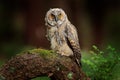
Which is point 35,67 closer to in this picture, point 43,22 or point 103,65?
point 103,65

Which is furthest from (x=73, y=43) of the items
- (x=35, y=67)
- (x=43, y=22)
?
(x=43, y=22)

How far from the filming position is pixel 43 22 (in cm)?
2298

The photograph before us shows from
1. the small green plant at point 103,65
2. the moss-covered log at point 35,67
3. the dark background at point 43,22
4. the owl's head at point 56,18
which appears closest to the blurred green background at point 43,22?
the dark background at point 43,22

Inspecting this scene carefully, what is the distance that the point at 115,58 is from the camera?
1155 cm

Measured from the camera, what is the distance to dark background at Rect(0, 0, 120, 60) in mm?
23062

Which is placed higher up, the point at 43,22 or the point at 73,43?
the point at 73,43

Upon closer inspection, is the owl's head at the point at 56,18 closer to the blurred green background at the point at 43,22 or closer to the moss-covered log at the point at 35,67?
the moss-covered log at the point at 35,67

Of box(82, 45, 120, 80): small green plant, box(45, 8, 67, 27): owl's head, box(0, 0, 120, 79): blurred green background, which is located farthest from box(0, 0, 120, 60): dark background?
box(45, 8, 67, 27): owl's head

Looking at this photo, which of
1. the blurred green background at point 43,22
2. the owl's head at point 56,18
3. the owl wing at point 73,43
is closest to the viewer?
the owl wing at point 73,43

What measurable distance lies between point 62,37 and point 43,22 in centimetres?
1179

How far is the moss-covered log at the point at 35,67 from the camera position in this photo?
34.4 feet

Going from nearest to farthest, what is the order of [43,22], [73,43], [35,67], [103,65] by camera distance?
1. [35,67]
2. [73,43]
3. [103,65]
4. [43,22]

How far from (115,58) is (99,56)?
11.5 inches

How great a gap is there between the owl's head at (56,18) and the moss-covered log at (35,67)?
81 centimetres
